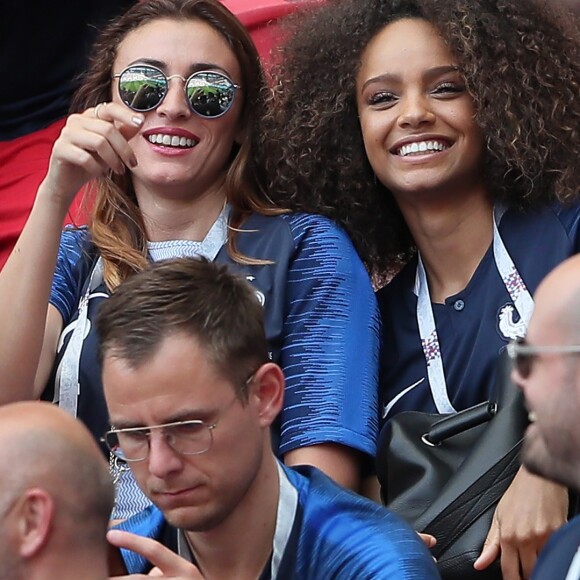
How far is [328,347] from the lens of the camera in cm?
310

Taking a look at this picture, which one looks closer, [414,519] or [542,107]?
[414,519]

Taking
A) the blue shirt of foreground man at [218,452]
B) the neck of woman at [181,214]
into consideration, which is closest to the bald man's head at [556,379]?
the blue shirt of foreground man at [218,452]

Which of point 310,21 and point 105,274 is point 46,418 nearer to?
point 105,274

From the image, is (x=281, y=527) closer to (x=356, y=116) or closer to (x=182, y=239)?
(x=182, y=239)

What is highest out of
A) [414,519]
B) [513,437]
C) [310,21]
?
[310,21]

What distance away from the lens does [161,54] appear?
134 inches

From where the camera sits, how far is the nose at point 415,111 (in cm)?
332

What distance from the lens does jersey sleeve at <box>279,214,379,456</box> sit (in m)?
3.03

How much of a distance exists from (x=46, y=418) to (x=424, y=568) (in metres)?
0.68

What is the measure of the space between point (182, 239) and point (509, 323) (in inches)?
32.5

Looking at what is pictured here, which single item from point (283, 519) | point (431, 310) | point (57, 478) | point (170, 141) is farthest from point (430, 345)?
point (57, 478)

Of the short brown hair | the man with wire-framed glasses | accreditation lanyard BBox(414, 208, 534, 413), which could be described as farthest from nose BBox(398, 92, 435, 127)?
the man with wire-framed glasses

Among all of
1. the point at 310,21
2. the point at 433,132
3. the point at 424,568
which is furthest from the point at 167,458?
the point at 310,21

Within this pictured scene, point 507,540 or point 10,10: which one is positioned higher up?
point 10,10
